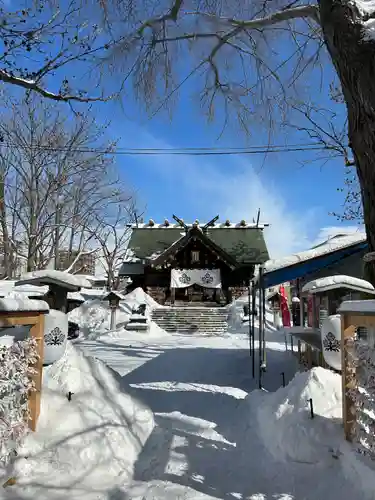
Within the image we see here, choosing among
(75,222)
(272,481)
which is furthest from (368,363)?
(75,222)

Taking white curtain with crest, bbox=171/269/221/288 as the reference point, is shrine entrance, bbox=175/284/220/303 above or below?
below

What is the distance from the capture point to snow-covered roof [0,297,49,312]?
381 cm

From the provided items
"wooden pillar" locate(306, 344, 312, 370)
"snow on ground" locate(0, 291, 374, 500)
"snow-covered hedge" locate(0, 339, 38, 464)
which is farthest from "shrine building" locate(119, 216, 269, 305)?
"snow-covered hedge" locate(0, 339, 38, 464)

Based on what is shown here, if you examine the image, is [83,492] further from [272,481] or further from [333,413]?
[333,413]

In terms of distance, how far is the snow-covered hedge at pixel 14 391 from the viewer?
12.0 feet

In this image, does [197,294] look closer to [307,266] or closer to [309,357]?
[307,266]

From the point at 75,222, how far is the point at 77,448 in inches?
926

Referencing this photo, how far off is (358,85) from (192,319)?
20.0 meters

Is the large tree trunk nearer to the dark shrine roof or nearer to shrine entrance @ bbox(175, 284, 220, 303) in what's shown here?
shrine entrance @ bbox(175, 284, 220, 303)

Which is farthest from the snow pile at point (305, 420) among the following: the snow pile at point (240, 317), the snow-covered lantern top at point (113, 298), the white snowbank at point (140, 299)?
the white snowbank at point (140, 299)

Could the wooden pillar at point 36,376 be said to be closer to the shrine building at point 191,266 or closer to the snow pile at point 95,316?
the snow pile at point 95,316

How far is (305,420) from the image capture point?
483 cm

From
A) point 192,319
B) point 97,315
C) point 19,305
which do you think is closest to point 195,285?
point 192,319

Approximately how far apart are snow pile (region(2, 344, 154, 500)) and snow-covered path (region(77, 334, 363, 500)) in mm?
241
